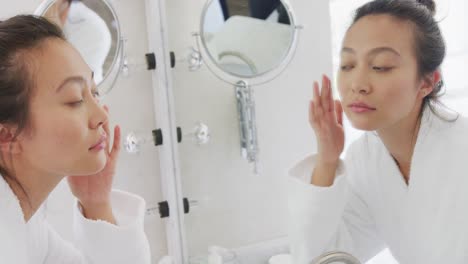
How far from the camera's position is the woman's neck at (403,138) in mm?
856

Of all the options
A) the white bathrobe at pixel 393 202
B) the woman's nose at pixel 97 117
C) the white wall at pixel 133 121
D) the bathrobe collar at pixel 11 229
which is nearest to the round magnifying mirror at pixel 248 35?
the white wall at pixel 133 121

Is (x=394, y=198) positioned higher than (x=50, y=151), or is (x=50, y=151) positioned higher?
(x=50, y=151)

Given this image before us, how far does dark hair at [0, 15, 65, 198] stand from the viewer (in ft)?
1.98

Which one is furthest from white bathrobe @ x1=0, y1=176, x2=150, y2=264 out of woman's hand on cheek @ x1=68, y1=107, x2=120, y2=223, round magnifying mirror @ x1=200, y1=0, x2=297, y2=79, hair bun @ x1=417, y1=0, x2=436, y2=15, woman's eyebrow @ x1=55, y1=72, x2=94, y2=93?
hair bun @ x1=417, y1=0, x2=436, y2=15

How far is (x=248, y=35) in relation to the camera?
989 millimetres

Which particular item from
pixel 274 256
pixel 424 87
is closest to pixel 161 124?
pixel 274 256

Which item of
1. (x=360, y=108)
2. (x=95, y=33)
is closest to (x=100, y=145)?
(x=95, y=33)

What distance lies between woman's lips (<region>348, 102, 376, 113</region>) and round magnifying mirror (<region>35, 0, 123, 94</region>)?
0.42 m

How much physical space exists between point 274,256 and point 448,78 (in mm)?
584

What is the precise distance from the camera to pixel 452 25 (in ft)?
3.80

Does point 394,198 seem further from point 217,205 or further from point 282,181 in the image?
point 217,205

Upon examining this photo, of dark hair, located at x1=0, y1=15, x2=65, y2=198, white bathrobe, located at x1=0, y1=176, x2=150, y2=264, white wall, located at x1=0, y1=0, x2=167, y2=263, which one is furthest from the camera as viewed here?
white wall, located at x1=0, y1=0, x2=167, y2=263

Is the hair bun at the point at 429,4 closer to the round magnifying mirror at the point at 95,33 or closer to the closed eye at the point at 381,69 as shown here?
the closed eye at the point at 381,69

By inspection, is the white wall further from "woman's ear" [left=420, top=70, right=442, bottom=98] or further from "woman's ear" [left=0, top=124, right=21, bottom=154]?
"woman's ear" [left=420, top=70, right=442, bottom=98]
